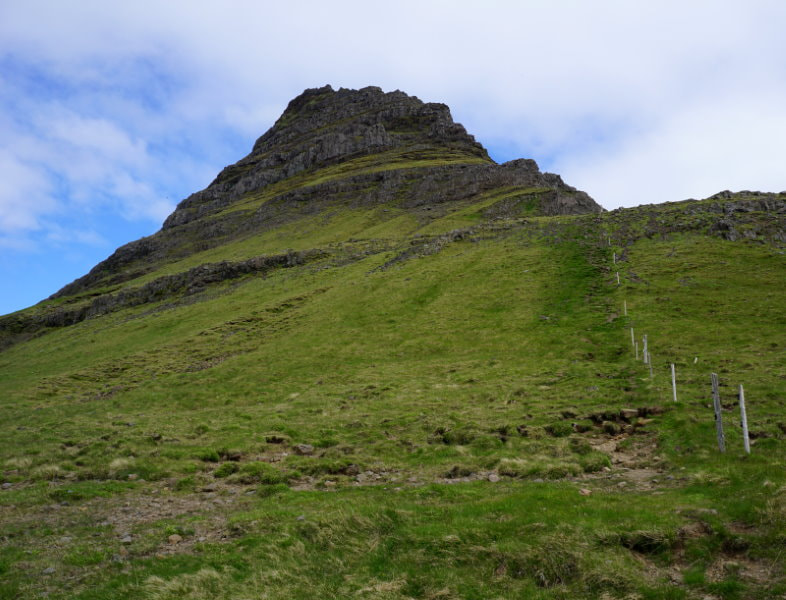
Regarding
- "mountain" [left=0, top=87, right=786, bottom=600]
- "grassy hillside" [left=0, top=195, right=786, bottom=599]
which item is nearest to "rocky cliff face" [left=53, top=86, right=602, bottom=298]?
"mountain" [left=0, top=87, right=786, bottom=600]

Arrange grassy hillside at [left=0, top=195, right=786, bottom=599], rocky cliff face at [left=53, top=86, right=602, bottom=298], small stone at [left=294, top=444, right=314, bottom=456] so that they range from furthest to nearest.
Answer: rocky cliff face at [left=53, top=86, right=602, bottom=298] < small stone at [left=294, top=444, right=314, bottom=456] < grassy hillside at [left=0, top=195, right=786, bottom=599]

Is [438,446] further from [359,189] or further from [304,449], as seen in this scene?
[359,189]

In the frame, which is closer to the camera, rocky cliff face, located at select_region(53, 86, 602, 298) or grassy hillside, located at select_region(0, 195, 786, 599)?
grassy hillside, located at select_region(0, 195, 786, 599)

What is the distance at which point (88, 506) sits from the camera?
16438mm

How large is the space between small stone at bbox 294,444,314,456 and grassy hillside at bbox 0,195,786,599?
0.30ft

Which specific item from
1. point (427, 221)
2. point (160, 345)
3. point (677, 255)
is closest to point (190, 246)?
point (427, 221)

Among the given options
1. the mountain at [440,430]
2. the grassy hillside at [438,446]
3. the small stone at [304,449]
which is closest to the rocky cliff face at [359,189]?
the mountain at [440,430]

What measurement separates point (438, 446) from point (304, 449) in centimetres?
634

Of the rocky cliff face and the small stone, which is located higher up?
the rocky cliff face

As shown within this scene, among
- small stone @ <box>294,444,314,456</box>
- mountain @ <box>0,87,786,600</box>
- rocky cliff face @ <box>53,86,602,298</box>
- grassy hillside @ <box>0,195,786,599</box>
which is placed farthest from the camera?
rocky cliff face @ <box>53,86,602,298</box>

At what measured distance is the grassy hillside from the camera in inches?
435

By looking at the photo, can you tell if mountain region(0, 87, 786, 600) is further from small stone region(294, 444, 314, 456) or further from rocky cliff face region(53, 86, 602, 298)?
rocky cliff face region(53, 86, 602, 298)

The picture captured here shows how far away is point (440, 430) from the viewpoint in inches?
920

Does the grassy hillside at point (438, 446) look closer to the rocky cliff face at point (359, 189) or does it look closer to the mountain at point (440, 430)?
the mountain at point (440, 430)
